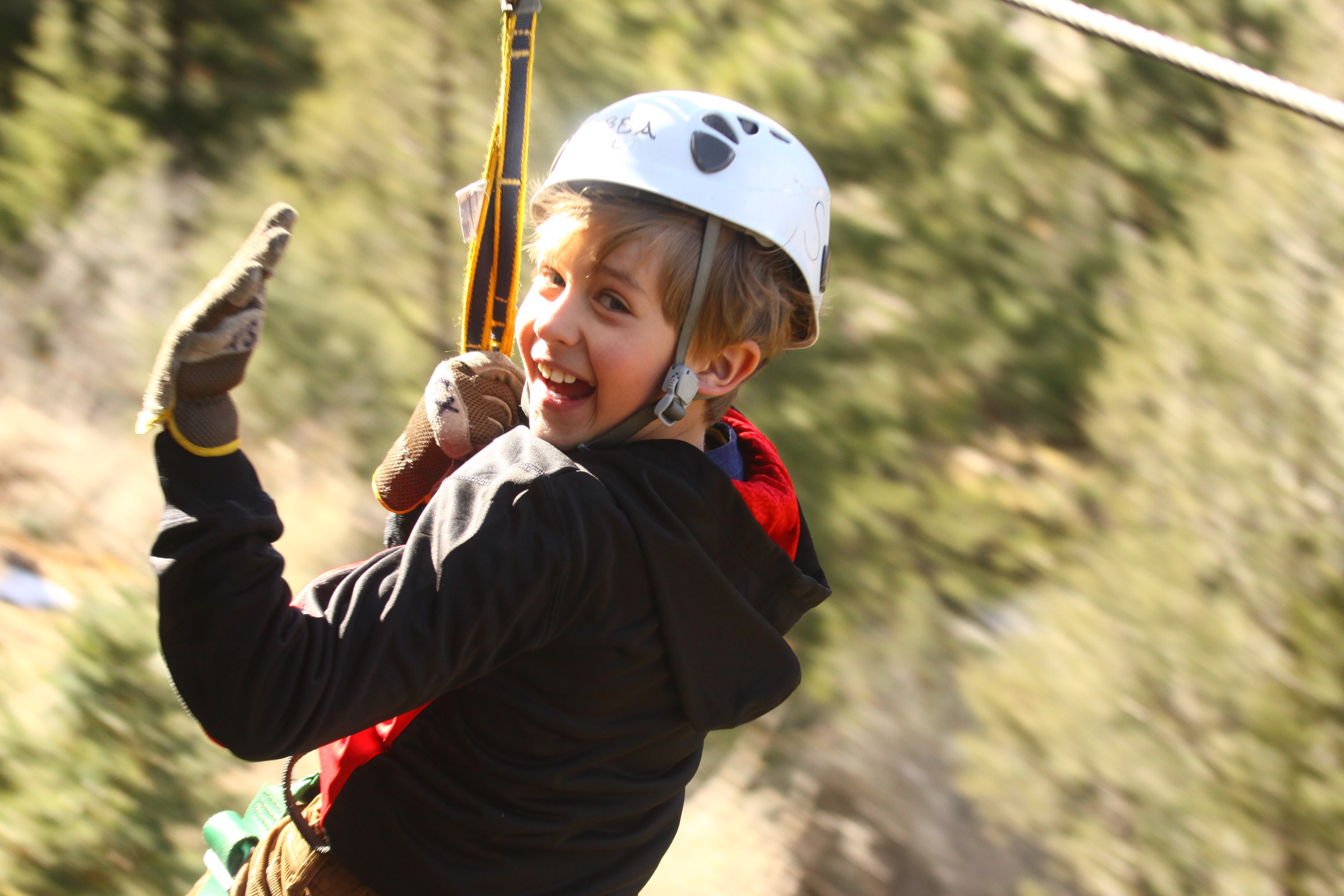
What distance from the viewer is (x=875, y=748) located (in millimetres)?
3221

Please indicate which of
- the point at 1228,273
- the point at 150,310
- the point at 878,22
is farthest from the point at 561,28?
the point at 1228,273

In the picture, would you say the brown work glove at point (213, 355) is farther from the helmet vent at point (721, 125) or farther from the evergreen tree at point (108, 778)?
the evergreen tree at point (108, 778)

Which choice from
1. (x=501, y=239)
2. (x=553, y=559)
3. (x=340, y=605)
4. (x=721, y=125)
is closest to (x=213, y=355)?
(x=340, y=605)

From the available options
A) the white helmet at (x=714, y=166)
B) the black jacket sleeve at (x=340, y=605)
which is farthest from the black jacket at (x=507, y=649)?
the white helmet at (x=714, y=166)

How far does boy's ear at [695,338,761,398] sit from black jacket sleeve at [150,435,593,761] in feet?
1.09

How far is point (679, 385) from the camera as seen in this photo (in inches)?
52.1

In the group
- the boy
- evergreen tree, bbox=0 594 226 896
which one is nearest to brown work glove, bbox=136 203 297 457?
the boy

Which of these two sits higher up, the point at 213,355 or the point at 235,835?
the point at 213,355

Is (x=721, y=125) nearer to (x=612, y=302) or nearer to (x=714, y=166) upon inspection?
(x=714, y=166)

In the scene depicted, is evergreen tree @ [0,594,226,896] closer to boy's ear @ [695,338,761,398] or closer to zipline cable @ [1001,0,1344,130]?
boy's ear @ [695,338,761,398]

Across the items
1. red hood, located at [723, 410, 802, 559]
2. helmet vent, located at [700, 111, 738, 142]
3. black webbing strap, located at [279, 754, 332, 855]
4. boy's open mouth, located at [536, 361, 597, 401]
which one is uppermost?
helmet vent, located at [700, 111, 738, 142]

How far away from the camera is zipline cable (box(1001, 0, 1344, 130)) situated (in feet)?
5.07

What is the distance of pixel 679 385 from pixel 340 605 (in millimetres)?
473

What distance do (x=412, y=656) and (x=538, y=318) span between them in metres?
0.47
